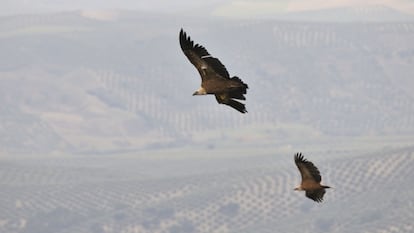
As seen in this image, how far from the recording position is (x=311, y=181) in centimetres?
4103

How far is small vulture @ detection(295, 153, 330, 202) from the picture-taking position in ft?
133

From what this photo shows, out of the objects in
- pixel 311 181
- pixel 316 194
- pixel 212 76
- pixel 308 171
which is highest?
pixel 212 76

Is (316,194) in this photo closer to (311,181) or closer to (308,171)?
(311,181)

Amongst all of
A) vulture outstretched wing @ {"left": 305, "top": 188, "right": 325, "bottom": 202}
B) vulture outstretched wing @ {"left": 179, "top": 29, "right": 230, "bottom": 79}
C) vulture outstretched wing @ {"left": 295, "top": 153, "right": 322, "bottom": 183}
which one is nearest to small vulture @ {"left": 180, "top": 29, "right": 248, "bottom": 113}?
vulture outstretched wing @ {"left": 179, "top": 29, "right": 230, "bottom": 79}

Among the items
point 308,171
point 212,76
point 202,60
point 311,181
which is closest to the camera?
point 202,60

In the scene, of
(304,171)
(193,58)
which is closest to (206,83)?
(193,58)

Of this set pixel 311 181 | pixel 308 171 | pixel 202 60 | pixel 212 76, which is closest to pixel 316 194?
pixel 311 181

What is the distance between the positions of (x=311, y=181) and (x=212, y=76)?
18.0 feet

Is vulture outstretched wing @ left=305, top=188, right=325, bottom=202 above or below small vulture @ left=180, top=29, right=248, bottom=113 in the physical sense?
below

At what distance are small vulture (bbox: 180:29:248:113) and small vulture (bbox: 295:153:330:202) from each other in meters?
3.92

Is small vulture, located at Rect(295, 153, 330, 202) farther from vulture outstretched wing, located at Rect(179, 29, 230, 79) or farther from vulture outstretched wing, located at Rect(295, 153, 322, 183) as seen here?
vulture outstretched wing, located at Rect(179, 29, 230, 79)

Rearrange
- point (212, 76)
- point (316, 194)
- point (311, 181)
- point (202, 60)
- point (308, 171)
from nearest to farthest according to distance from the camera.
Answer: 1. point (202, 60)
2. point (212, 76)
3. point (316, 194)
4. point (311, 181)
5. point (308, 171)

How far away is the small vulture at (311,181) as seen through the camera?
40.4 m

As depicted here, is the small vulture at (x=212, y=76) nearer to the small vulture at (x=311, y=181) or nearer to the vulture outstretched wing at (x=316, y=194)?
the small vulture at (x=311, y=181)
